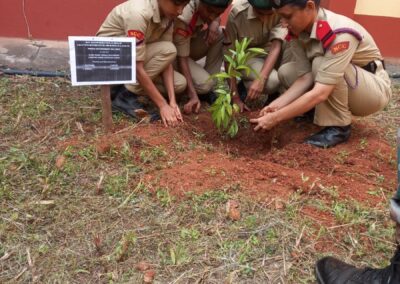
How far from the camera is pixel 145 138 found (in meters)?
2.86

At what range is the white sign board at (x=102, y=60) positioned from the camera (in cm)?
269

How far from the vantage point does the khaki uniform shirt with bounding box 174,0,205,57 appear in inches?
135

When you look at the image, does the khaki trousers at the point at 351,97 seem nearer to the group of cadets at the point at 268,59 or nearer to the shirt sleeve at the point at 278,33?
the group of cadets at the point at 268,59

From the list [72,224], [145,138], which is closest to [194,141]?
[145,138]

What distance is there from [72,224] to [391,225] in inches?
57.7

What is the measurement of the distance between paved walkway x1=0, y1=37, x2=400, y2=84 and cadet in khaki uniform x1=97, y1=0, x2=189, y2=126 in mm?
1318

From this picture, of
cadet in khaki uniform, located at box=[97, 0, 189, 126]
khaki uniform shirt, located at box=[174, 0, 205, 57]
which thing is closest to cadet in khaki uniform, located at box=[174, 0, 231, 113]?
khaki uniform shirt, located at box=[174, 0, 205, 57]

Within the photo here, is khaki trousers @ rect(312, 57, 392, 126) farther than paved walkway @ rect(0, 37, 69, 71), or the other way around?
paved walkway @ rect(0, 37, 69, 71)

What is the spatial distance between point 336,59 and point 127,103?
1467 millimetres

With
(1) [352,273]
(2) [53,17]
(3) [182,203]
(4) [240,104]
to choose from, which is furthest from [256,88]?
(2) [53,17]

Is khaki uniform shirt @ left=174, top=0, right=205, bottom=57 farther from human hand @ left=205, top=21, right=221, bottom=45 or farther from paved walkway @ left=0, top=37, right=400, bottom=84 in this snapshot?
paved walkway @ left=0, top=37, right=400, bottom=84

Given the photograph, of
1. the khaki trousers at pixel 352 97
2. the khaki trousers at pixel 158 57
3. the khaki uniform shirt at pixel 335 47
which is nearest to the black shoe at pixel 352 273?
the khaki uniform shirt at pixel 335 47

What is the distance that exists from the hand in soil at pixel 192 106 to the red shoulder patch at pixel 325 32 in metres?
1.11

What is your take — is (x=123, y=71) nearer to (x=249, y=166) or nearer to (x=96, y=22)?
(x=249, y=166)
